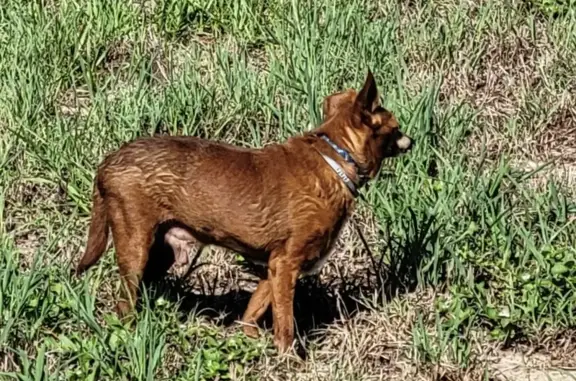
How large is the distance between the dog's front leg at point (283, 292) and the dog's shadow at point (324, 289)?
23 cm

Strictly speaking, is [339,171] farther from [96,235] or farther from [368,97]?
[96,235]

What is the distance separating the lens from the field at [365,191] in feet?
19.1

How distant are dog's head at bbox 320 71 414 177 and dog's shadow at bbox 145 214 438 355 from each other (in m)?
0.48

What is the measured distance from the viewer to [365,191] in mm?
6836

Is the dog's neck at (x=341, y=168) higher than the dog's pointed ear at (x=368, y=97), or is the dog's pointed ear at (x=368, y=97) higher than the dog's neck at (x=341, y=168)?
the dog's pointed ear at (x=368, y=97)

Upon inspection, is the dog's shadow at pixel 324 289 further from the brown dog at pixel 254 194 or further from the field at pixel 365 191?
the brown dog at pixel 254 194

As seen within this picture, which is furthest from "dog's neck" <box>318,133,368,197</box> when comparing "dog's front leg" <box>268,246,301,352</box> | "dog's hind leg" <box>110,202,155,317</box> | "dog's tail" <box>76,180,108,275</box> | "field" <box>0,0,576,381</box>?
"dog's tail" <box>76,180,108,275</box>

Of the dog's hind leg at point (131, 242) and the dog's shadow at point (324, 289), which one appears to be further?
the dog's shadow at point (324, 289)

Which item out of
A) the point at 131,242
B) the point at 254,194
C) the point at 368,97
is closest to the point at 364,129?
the point at 368,97

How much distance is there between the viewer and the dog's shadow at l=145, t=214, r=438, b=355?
6215 mm

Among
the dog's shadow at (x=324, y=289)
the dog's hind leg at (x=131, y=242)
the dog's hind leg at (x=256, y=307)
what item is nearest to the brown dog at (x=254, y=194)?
the dog's hind leg at (x=131, y=242)

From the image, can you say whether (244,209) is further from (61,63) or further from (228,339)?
(61,63)

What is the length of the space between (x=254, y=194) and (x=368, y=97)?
0.62m

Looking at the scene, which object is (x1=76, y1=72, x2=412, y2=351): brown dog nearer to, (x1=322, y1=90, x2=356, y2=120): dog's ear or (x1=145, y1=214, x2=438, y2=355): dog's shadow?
(x1=322, y1=90, x2=356, y2=120): dog's ear
